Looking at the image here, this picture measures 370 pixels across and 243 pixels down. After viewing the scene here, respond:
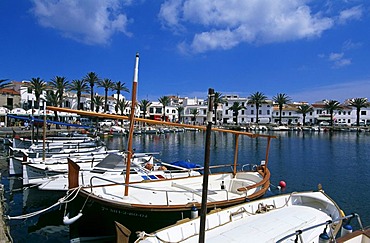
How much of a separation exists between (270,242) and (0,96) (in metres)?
74.2

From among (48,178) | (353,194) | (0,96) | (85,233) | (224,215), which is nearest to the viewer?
(224,215)

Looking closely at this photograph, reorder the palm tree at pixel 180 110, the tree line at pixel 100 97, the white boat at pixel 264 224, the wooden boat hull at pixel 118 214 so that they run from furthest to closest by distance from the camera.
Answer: the palm tree at pixel 180 110, the tree line at pixel 100 97, the wooden boat hull at pixel 118 214, the white boat at pixel 264 224

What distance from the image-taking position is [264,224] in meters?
8.35

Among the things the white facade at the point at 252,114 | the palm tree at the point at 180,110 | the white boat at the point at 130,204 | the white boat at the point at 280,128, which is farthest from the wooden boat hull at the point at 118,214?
the palm tree at the point at 180,110

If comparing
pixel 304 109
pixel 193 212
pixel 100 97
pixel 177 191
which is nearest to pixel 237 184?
pixel 177 191

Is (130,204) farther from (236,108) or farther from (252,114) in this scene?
(252,114)

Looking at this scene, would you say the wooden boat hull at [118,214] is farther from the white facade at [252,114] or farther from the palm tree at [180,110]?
the palm tree at [180,110]

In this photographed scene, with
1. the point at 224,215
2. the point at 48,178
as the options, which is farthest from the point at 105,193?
the point at 48,178

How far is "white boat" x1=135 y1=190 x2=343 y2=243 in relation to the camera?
7.43 m

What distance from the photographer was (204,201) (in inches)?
233

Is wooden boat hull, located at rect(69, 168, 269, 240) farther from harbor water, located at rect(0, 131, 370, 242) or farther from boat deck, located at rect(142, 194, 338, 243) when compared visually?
harbor water, located at rect(0, 131, 370, 242)

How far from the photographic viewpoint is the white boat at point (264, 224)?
743 cm

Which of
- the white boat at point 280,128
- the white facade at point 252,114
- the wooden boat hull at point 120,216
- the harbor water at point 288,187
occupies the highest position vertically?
the white facade at point 252,114

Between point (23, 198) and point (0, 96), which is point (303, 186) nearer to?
point (23, 198)
